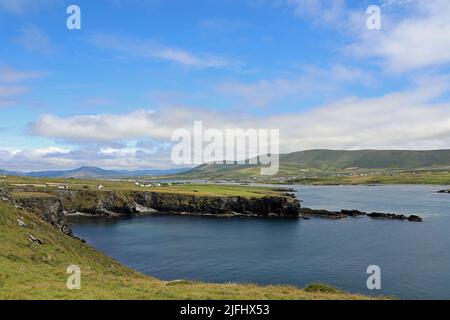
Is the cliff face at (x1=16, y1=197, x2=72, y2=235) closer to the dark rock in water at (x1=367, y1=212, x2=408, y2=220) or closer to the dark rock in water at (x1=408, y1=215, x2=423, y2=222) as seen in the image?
the dark rock in water at (x1=367, y1=212, x2=408, y2=220)

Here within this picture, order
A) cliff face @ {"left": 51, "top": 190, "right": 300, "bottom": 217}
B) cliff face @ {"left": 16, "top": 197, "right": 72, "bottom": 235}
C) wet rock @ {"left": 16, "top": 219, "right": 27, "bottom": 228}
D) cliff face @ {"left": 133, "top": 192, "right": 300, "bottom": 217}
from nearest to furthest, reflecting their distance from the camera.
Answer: wet rock @ {"left": 16, "top": 219, "right": 27, "bottom": 228} → cliff face @ {"left": 16, "top": 197, "right": 72, "bottom": 235} → cliff face @ {"left": 51, "top": 190, "right": 300, "bottom": 217} → cliff face @ {"left": 133, "top": 192, "right": 300, "bottom": 217}

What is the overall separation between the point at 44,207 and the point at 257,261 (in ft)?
218

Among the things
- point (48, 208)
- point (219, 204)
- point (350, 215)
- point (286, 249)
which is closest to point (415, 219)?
point (350, 215)

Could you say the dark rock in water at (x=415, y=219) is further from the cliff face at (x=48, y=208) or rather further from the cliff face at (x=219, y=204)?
the cliff face at (x=48, y=208)

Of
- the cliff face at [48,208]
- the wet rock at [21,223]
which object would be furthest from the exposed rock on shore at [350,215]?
the wet rock at [21,223]

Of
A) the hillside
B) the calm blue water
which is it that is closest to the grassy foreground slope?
the hillside

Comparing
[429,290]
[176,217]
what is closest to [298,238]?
[429,290]

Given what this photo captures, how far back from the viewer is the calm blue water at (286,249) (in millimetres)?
72500

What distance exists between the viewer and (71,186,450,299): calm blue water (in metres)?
72.5

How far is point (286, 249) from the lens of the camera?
100m

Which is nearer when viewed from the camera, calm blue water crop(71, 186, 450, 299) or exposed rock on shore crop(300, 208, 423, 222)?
calm blue water crop(71, 186, 450, 299)

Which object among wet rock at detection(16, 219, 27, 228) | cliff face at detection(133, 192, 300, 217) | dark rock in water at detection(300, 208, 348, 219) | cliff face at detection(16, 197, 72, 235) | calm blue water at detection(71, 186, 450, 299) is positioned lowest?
calm blue water at detection(71, 186, 450, 299)
